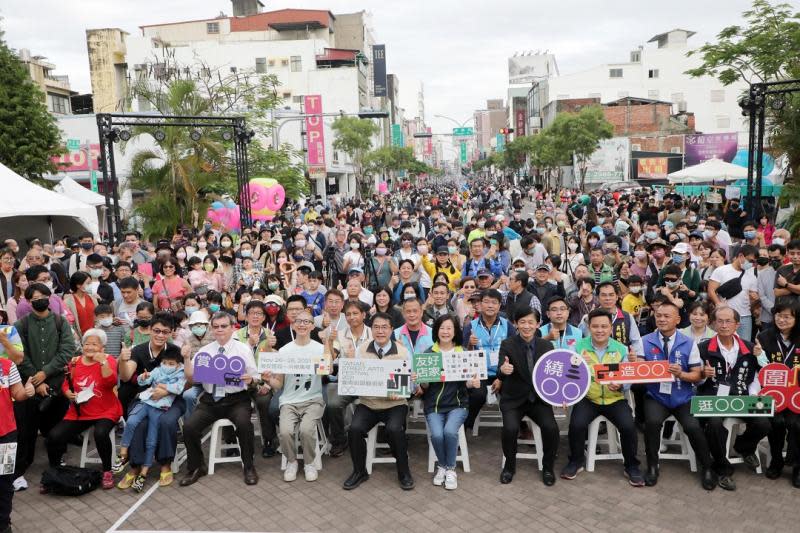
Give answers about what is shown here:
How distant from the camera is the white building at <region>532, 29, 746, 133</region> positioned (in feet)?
198

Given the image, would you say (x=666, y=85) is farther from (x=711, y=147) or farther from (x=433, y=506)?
(x=433, y=506)

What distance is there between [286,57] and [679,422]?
58.9 metres

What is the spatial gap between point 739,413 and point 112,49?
5955cm

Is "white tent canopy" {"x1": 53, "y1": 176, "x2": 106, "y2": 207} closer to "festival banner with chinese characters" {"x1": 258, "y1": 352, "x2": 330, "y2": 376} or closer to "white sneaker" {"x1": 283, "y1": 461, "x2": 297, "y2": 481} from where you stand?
"festival banner with chinese characters" {"x1": 258, "y1": 352, "x2": 330, "y2": 376}

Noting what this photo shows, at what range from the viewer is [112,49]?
55.1 m

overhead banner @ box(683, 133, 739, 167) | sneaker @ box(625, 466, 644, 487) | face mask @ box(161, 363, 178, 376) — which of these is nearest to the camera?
sneaker @ box(625, 466, 644, 487)

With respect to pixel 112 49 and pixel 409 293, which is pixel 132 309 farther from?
pixel 112 49

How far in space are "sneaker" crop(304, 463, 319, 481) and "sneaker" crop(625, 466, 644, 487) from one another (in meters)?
2.85

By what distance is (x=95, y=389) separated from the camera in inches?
239

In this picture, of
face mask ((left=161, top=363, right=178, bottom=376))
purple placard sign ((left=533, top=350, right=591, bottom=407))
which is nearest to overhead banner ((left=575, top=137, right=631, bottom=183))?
purple placard sign ((left=533, top=350, right=591, bottom=407))

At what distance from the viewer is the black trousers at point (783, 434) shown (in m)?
5.71

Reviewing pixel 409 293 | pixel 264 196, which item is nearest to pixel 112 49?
pixel 264 196

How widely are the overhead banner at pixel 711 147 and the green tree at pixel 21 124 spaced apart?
1309 inches

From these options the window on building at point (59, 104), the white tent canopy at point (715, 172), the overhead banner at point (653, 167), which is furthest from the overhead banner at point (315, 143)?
the white tent canopy at point (715, 172)
